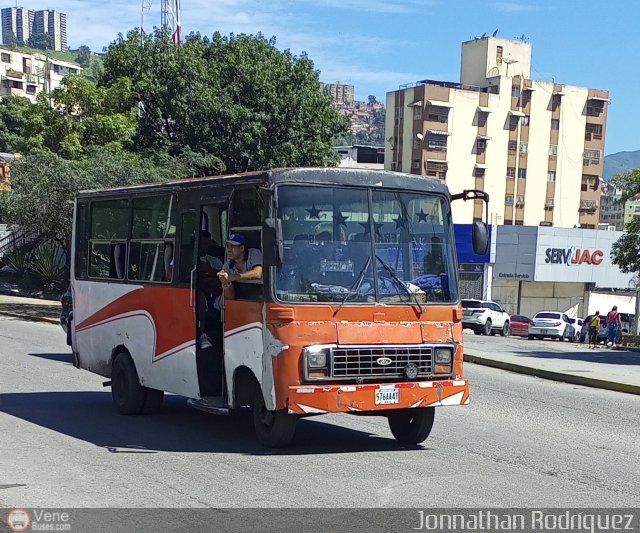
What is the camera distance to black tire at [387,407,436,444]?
10336 mm

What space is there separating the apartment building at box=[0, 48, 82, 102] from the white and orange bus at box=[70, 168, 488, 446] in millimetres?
127381

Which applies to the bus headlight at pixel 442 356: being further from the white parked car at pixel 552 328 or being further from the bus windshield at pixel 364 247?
the white parked car at pixel 552 328

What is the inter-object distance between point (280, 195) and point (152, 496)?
3.21 metres

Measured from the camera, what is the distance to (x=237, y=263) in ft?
32.9

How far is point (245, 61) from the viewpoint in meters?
42.8

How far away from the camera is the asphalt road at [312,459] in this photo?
791cm

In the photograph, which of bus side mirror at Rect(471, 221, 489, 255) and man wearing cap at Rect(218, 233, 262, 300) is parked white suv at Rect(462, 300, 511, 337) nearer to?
bus side mirror at Rect(471, 221, 489, 255)

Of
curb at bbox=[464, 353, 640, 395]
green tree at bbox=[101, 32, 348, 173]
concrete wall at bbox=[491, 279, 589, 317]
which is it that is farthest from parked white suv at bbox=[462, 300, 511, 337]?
curb at bbox=[464, 353, 640, 395]

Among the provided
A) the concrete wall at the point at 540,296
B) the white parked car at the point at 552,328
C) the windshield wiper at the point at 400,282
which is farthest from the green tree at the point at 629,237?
the concrete wall at the point at 540,296

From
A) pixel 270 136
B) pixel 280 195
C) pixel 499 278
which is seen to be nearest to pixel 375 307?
pixel 280 195

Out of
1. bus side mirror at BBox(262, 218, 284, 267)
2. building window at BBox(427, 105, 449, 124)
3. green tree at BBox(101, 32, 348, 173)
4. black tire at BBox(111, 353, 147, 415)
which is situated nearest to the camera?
bus side mirror at BBox(262, 218, 284, 267)

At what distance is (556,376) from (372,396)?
35.1 ft

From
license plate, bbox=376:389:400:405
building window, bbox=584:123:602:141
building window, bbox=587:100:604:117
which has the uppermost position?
building window, bbox=587:100:604:117

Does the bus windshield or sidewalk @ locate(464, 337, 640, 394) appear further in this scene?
sidewalk @ locate(464, 337, 640, 394)
